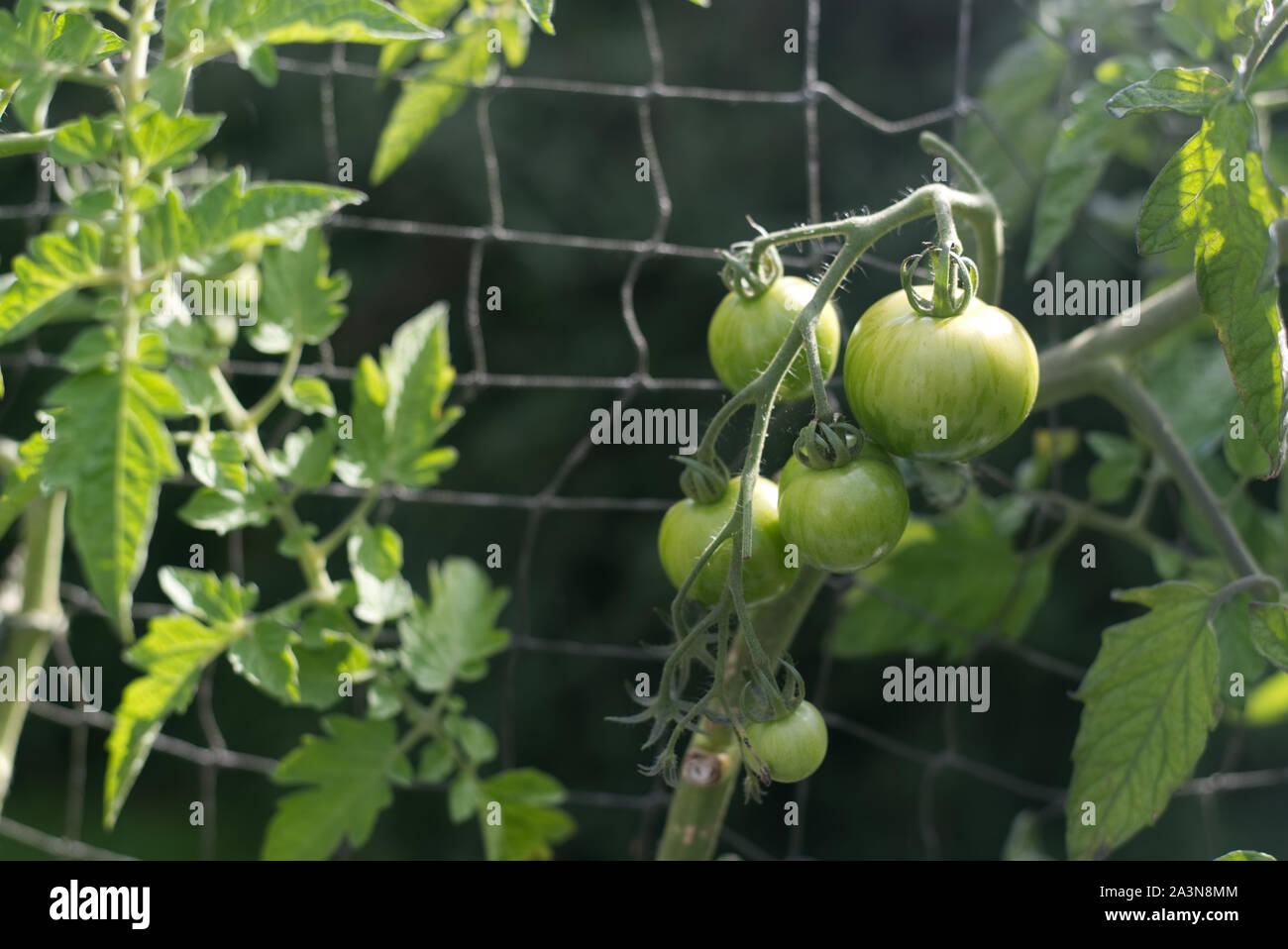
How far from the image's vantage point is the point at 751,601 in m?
0.55

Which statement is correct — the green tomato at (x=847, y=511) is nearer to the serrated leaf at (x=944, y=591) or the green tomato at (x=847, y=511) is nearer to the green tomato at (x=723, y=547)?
the green tomato at (x=723, y=547)

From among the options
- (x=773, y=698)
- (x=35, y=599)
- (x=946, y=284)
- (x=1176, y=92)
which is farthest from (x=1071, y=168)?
(x=35, y=599)

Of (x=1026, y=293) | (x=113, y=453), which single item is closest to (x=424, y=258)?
(x=1026, y=293)

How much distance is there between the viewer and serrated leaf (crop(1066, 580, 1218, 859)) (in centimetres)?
62

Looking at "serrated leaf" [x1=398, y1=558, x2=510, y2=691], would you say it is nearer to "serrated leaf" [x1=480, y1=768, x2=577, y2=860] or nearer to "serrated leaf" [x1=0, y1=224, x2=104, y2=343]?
"serrated leaf" [x1=480, y1=768, x2=577, y2=860]

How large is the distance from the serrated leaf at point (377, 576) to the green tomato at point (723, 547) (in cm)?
21

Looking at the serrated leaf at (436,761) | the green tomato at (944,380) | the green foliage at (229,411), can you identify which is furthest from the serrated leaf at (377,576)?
the green tomato at (944,380)

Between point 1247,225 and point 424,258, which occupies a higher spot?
point 424,258

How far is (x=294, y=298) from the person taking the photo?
0.70 meters

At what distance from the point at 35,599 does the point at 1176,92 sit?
805 millimetres
